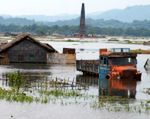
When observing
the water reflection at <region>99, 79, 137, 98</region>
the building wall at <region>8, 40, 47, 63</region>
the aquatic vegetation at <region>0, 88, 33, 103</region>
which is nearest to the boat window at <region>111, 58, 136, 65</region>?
the water reflection at <region>99, 79, 137, 98</region>

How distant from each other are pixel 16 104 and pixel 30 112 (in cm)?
270

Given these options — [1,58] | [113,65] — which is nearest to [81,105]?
[113,65]

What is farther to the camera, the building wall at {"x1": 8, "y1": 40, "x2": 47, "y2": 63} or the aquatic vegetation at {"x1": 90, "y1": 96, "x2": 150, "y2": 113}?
the building wall at {"x1": 8, "y1": 40, "x2": 47, "y2": 63}

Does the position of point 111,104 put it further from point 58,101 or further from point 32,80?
point 32,80

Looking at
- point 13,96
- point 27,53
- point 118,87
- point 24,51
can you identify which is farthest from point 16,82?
point 27,53

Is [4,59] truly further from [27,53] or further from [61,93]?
[61,93]

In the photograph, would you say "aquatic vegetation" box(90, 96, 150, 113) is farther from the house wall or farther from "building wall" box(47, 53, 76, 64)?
"building wall" box(47, 53, 76, 64)

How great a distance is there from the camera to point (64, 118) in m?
36.0

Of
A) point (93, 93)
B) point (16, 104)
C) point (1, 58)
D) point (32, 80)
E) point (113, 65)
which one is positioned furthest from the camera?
point (1, 58)

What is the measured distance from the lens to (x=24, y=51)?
8662 centimetres

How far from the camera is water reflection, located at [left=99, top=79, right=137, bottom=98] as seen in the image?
158 feet

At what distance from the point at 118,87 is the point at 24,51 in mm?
35578

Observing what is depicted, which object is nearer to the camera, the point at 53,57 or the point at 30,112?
the point at 30,112

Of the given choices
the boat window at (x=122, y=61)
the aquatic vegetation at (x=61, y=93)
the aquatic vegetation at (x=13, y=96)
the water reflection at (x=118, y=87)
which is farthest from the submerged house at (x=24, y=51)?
the aquatic vegetation at (x=13, y=96)
